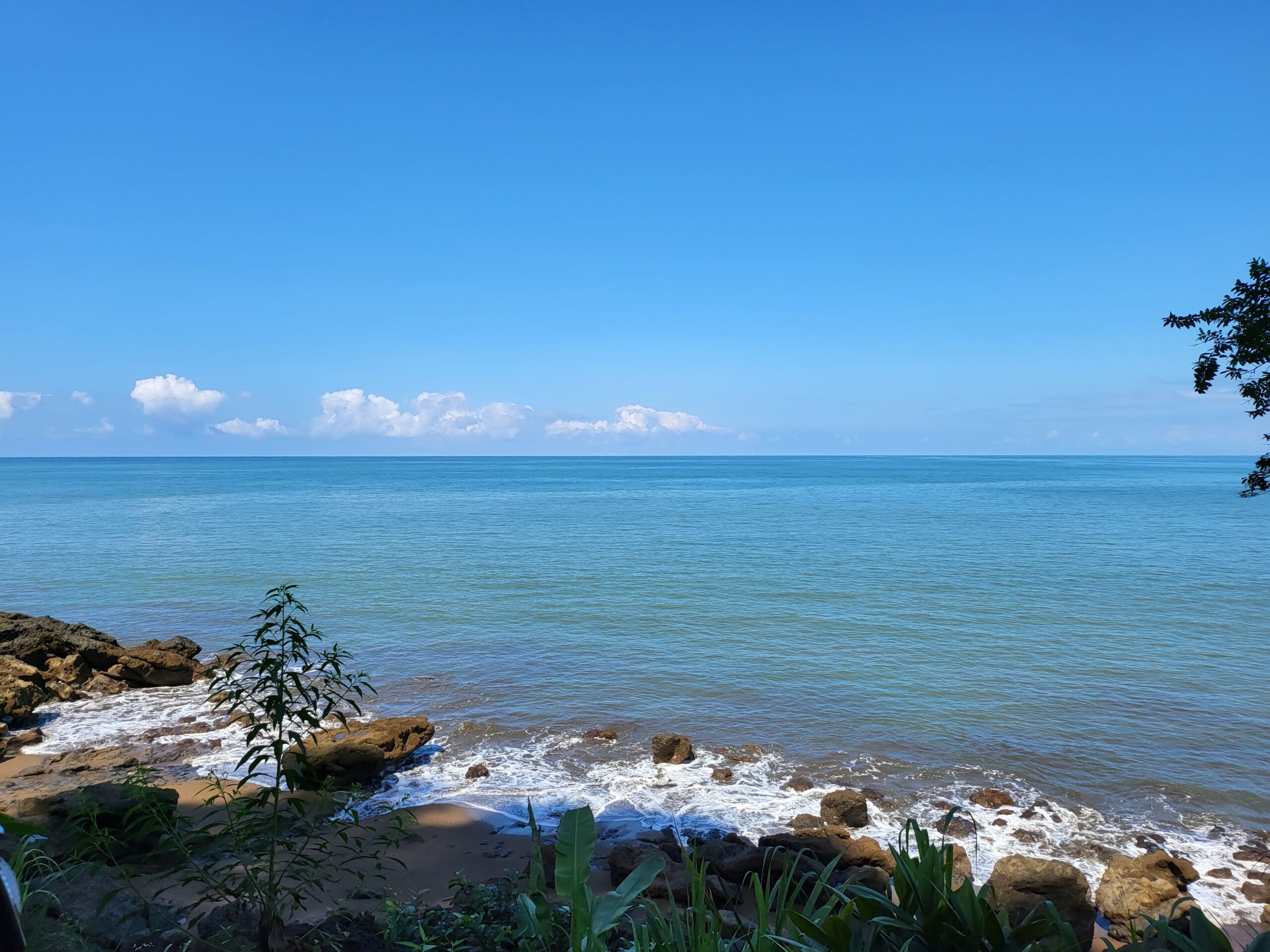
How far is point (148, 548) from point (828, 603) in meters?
31.5

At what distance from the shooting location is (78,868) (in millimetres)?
5801

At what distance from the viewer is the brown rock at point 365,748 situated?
11.3 m

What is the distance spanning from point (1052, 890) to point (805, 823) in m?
2.91

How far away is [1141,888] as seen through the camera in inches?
326

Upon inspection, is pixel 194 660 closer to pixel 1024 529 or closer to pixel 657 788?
pixel 657 788

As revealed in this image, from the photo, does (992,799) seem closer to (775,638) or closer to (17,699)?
(775,638)

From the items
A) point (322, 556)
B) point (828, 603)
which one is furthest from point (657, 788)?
point (322, 556)

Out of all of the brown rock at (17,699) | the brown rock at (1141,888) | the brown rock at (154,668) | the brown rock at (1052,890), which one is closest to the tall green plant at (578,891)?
the brown rock at (1052,890)

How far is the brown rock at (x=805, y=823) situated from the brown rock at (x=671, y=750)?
99.2 inches

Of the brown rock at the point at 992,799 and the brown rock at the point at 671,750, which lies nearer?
the brown rock at the point at 992,799

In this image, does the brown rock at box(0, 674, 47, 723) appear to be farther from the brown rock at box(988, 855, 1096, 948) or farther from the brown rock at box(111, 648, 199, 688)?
the brown rock at box(988, 855, 1096, 948)

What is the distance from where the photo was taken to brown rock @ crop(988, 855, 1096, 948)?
25.1 ft

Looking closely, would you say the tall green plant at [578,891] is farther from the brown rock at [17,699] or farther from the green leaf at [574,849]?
the brown rock at [17,699]

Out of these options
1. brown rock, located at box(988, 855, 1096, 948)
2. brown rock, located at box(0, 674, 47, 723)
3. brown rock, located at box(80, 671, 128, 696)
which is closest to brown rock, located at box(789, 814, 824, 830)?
brown rock, located at box(988, 855, 1096, 948)
